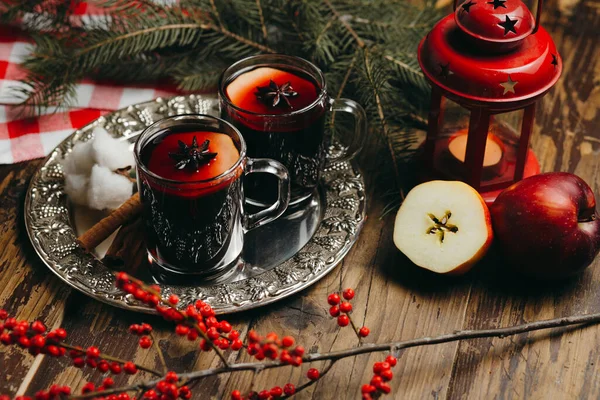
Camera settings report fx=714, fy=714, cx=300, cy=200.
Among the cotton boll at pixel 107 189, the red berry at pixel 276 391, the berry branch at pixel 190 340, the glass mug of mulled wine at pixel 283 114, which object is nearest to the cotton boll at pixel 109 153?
the cotton boll at pixel 107 189

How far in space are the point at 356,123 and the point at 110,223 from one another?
1.08 ft

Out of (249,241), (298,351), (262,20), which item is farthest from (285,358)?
(262,20)

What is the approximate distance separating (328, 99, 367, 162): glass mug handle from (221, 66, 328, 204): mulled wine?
44mm

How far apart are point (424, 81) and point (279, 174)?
35cm

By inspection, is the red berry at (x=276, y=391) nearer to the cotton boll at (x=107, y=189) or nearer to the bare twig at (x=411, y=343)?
the bare twig at (x=411, y=343)

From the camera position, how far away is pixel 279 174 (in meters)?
0.80

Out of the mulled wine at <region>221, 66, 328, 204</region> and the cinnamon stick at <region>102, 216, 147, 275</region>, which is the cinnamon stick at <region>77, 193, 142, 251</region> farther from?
the mulled wine at <region>221, 66, 328, 204</region>

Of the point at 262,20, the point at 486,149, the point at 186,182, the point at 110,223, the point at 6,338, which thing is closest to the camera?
the point at 6,338

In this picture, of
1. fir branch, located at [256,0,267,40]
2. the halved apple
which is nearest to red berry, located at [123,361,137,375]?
the halved apple

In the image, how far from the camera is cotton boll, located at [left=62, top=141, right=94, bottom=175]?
0.86 meters

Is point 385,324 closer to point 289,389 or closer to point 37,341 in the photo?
point 289,389

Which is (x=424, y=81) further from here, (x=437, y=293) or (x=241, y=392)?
(x=241, y=392)

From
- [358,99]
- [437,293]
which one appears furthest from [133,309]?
[358,99]

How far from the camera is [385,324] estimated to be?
79 centimetres
